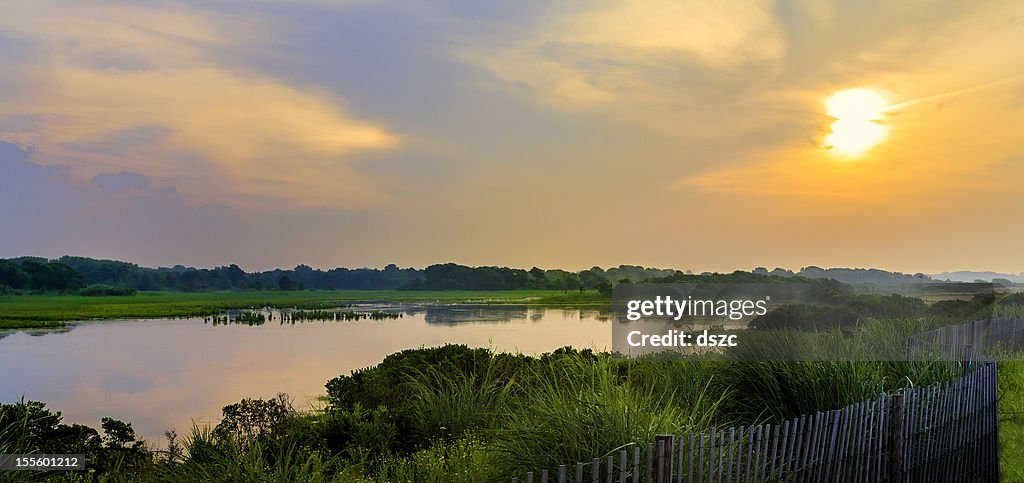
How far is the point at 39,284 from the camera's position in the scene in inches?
1703

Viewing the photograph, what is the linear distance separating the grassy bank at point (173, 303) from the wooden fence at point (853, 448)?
26888mm

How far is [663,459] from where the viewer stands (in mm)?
5578

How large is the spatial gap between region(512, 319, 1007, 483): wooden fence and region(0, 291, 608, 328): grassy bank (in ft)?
88.2

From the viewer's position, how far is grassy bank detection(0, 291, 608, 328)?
38594mm

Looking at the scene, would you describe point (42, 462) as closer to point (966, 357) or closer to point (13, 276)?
point (966, 357)

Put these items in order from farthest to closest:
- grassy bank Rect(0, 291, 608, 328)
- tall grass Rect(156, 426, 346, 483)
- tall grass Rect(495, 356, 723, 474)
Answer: grassy bank Rect(0, 291, 608, 328) → tall grass Rect(156, 426, 346, 483) → tall grass Rect(495, 356, 723, 474)

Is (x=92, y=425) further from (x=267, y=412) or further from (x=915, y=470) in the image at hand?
(x=915, y=470)

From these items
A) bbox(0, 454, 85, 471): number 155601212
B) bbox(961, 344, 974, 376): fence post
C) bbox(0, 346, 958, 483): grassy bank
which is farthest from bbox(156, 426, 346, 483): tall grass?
bbox(961, 344, 974, 376): fence post

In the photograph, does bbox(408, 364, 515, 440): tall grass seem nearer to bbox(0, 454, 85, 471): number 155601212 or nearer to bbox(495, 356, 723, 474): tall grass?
bbox(495, 356, 723, 474): tall grass

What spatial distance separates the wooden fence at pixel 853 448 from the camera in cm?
586

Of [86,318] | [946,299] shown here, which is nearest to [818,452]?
[946,299]

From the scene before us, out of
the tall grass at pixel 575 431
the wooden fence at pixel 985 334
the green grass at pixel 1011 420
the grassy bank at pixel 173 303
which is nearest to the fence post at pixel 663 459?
the tall grass at pixel 575 431

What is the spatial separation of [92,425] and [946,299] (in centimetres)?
2940

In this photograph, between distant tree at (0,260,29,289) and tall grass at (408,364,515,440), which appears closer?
tall grass at (408,364,515,440)
